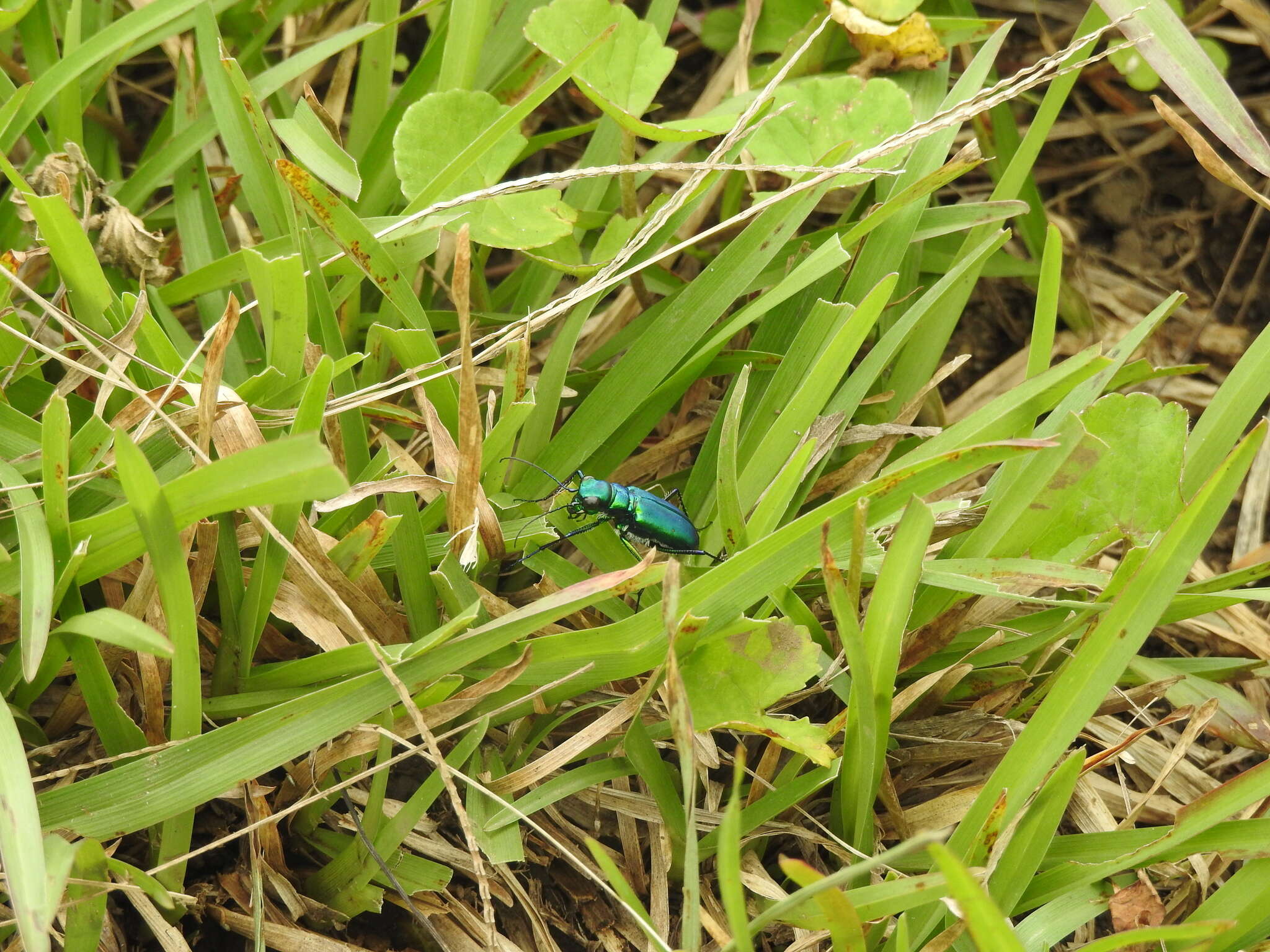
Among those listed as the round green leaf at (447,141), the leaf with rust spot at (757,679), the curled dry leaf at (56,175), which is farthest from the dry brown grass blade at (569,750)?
the curled dry leaf at (56,175)

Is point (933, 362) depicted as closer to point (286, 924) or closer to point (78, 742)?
point (286, 924)

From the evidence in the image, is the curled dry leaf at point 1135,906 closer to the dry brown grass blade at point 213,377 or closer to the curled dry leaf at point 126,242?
the dry brown grass blade at point 213,377

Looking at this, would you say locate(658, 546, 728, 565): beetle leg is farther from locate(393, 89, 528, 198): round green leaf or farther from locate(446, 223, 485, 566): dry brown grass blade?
locate(393, 89, 528, 198): round green leaf

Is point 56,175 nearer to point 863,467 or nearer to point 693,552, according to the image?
point 693,552

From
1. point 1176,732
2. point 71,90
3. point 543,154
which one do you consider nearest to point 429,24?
point 543,154

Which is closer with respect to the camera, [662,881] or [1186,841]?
Answer: [1186,841]

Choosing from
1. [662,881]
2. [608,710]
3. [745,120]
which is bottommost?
[662,881]

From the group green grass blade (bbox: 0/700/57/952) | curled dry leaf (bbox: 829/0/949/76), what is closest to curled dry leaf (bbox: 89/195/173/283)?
green grass blade (bbox: 0/700/57/952)

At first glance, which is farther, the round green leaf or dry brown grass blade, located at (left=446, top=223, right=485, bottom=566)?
the round green leaf

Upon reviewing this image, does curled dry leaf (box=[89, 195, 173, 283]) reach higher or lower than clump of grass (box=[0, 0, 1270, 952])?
higher
